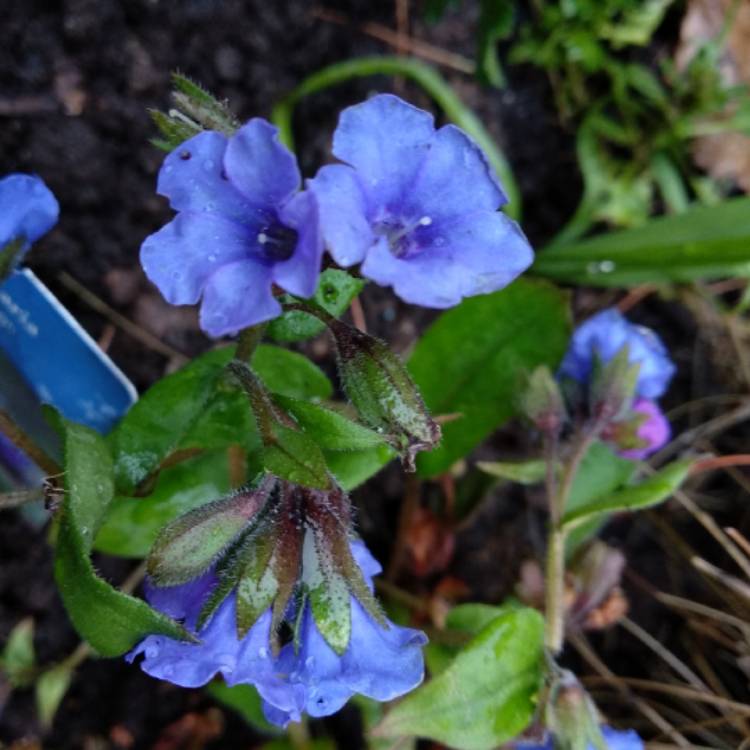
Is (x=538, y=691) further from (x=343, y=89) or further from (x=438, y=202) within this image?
(x=343, y=89)

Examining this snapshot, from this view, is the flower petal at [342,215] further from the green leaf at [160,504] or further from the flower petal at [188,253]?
the green leaf at [160,504]

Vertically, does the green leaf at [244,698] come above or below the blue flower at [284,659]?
below

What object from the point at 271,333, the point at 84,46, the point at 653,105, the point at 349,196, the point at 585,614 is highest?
the point at 84,46

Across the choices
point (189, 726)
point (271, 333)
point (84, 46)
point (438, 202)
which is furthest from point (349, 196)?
point (189, 726)

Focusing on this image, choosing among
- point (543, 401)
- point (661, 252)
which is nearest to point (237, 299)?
point (543, 401)

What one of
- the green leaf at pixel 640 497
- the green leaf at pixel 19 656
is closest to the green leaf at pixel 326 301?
the green leaf at pixel 640 497

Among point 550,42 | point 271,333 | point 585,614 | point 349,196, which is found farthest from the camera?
point 550,42

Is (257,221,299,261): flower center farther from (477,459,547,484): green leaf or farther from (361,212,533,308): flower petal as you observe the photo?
(477,459,547,484): green leaf

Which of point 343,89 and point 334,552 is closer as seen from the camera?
point 334,552
